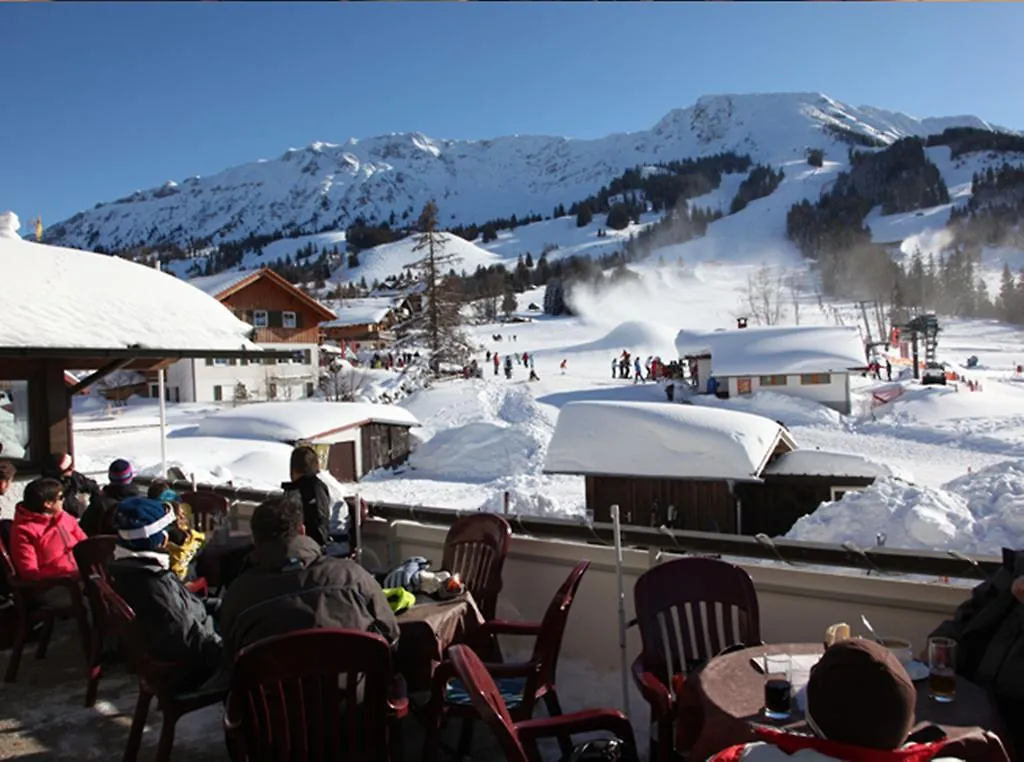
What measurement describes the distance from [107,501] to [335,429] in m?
19.2

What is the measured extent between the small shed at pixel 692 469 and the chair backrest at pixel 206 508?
897 centimetres

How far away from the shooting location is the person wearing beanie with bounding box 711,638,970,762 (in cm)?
167

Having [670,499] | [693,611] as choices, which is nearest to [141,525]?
[693,611]

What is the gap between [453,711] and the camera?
322 cm

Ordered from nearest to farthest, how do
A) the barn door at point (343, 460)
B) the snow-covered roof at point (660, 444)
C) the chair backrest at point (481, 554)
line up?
the chair backrest at point (481, 554)
the snow-covered roof at point (660, 444)
the barn door at point (343, 460)

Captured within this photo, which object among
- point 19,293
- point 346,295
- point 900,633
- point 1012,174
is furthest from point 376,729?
point 1012,174

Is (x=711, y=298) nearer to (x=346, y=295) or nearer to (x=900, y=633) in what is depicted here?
(x=346, y=295)

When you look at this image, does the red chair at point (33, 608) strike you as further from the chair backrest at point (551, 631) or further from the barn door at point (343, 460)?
the barn door at point (343, 460)

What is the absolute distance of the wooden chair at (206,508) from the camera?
6379 millimetres

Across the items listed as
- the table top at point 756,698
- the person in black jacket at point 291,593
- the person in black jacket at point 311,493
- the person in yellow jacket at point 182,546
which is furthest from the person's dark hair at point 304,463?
the table top at point 756,698

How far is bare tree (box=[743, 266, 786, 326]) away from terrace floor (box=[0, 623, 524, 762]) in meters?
77.6

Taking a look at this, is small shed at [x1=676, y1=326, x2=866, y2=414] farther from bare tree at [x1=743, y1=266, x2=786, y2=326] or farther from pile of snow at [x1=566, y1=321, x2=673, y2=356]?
bare tree at [x1=743, y1=266, x2=786, y2=326]

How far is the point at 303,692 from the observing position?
8.48 feet

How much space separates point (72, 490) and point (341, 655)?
503 cm
